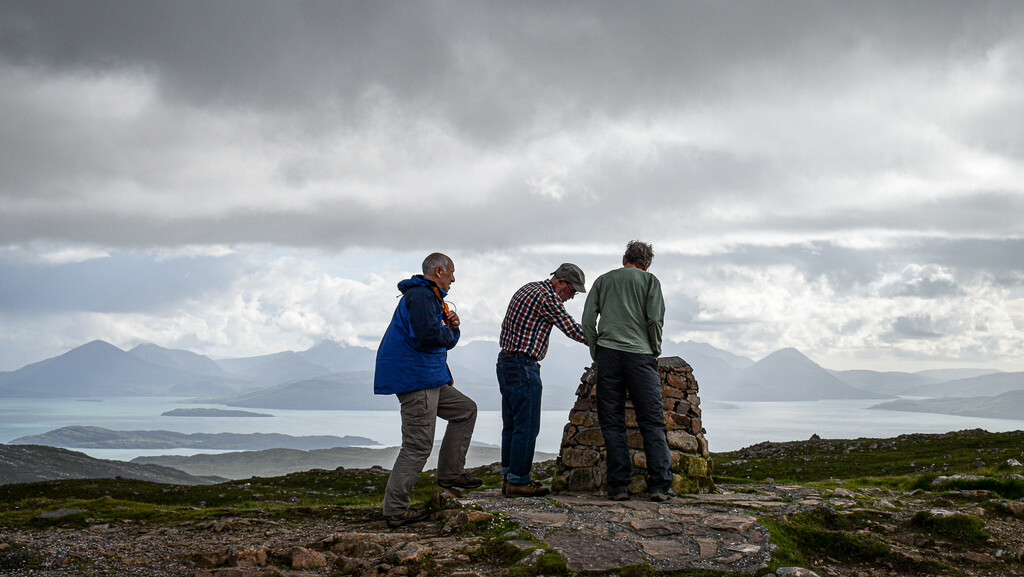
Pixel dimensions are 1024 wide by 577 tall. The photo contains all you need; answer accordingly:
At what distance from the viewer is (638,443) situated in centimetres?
1145

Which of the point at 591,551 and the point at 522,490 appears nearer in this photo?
the point at 591,551

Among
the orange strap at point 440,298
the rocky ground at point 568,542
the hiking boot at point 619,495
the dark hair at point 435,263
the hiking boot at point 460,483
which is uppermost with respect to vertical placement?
the dark hair at point 435,263

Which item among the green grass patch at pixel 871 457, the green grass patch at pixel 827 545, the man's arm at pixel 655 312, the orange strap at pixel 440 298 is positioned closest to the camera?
the green grass patch at pixel 827 545

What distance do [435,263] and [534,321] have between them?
1.90 meters

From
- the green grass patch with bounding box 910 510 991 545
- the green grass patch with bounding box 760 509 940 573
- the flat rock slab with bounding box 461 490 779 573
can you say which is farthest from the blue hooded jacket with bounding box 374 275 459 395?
the green grass patch with bounding box 910 510 991 545

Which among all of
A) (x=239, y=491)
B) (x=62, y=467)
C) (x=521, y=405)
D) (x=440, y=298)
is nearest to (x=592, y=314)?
(x=521, y=405)

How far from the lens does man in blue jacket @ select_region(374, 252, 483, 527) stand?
→ 896 centimetres

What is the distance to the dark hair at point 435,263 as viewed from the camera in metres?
9.32

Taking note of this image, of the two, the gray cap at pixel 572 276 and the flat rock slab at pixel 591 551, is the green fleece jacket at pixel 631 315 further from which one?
the flat rock slab at pixel 591 551

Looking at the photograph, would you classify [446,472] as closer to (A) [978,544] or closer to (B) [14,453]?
(A) [978,544]

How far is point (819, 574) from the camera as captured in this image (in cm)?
725

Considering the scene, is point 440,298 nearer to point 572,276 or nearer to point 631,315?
point 572,276

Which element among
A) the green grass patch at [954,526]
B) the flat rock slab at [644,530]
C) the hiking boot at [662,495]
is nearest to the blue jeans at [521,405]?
the flat rock slab at [644,530]

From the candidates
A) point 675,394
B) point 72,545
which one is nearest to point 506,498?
point 675,394
